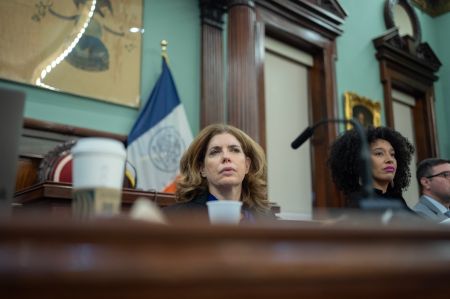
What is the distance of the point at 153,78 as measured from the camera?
13.4ft

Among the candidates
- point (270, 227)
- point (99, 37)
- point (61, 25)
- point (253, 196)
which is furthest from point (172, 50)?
point (270, 227)

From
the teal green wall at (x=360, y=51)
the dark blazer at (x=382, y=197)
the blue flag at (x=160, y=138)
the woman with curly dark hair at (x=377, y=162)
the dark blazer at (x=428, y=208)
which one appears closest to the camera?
the dark blazer at (x=382, y=197)

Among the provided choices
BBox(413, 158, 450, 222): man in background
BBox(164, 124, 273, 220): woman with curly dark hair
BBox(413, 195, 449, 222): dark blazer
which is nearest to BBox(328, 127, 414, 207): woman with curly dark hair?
BBox(413, 195, 449, 222): dark blazer

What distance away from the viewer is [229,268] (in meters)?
0.64

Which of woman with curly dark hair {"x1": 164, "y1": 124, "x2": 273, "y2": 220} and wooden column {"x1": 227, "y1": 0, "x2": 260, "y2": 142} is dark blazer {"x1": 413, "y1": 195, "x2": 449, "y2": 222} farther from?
wooden column {"x1": 227, "y1": 0, "x2": 260, "y2": 142}

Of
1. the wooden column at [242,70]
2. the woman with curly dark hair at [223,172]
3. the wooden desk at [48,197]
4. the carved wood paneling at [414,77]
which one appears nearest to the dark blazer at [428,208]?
the woman with curly dark hair at [223,172]

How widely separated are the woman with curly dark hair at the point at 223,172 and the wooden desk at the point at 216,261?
1502mm

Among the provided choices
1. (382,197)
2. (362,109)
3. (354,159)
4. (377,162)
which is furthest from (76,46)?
(362,109)

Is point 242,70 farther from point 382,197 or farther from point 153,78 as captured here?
point 382,197

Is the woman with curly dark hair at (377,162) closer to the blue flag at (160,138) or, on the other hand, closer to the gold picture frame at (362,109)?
the blue flag at (160,138)

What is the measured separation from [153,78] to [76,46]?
27.7 inches

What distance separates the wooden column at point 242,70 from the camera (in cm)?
431

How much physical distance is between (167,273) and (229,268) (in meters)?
0.08

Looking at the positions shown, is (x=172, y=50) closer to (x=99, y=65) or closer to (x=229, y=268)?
(x=99, y=65)
